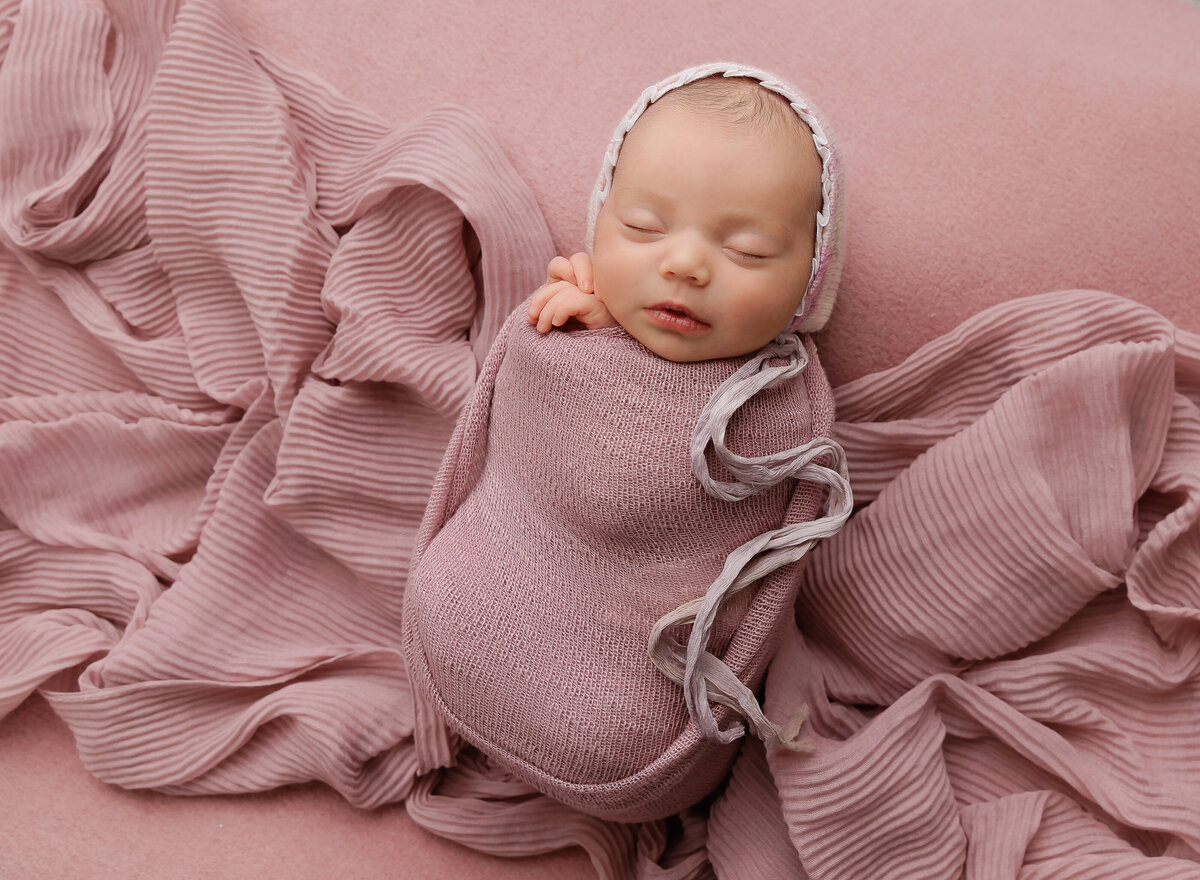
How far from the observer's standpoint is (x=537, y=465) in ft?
3.18

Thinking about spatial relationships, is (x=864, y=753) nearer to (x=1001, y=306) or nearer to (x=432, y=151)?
(x=1001, y=306)

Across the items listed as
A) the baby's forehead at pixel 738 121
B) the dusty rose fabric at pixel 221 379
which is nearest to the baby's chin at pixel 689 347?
the baby's forehead at pixel 738 121

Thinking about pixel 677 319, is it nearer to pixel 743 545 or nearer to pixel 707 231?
pixel 707 231

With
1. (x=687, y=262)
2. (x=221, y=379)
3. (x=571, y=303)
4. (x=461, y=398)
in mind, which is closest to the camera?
(x=687, y=262)

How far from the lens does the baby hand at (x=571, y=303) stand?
95 cm

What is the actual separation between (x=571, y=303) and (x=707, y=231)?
0.49ft

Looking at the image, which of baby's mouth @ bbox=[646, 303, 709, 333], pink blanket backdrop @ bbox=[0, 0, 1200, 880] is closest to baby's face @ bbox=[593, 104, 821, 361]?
baby's mouth @ bbox=[646, 303, 709, 333]

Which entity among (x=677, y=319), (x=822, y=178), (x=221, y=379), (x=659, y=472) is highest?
(x=822, y=178)

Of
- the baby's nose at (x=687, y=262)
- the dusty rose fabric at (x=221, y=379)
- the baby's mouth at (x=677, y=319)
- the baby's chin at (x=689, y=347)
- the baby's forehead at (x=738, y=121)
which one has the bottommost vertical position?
the dusty rose fabric at (x=221, y=379)

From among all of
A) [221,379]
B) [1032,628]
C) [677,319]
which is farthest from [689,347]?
[221,379]

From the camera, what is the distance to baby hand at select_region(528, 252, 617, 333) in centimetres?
95

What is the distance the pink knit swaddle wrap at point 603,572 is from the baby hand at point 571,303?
2cm

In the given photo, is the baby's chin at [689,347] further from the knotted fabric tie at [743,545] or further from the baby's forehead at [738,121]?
the baby's forehead at [738,121]

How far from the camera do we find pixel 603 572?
0.96 metres
